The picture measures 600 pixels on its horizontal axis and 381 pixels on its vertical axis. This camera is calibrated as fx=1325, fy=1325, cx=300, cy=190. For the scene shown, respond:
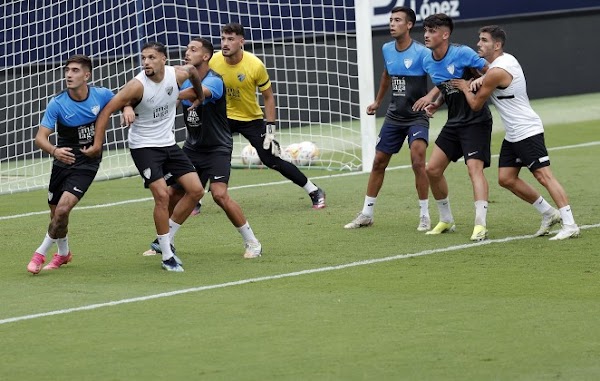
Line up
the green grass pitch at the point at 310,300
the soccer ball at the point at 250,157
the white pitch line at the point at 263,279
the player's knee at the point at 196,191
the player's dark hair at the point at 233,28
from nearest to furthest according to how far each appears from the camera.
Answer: the green grass pitch at the point at 310,300, the white pitch line at the point at 263,279, the player's knee at the point at 196,191, the player's dark hair at the point at 233,28, the soccer ball at the point at 250,157

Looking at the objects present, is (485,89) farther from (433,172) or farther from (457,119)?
(433,172)

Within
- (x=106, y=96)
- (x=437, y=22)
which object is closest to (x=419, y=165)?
(x=437, y=22)

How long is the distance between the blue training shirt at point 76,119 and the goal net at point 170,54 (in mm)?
6650

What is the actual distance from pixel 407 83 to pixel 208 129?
2213 mm

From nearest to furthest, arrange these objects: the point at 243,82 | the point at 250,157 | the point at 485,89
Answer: the point at 485,89
the point at 243,82
the point at 250,157

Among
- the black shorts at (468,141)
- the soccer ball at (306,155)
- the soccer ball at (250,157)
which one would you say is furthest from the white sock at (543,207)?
the soccer ball at (250,157)

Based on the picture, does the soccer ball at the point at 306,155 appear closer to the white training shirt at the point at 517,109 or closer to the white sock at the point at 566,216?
the white training shirt at the point at 517,109

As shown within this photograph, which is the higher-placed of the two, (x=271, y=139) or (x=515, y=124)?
(x=515, y=124)

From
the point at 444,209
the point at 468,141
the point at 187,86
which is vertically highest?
the point at 187,86

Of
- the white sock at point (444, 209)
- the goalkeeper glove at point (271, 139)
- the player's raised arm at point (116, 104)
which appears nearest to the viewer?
the player's raised arm at point (116, 104)

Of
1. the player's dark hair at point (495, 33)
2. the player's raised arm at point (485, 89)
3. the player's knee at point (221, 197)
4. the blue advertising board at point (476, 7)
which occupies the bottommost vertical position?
the blue advertising board at point (476, 7)

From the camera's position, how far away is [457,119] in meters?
12.4

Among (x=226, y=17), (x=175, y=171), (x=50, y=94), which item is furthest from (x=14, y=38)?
Answer: (x=175, y=171)

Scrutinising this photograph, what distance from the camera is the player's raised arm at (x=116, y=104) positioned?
10867 mm
